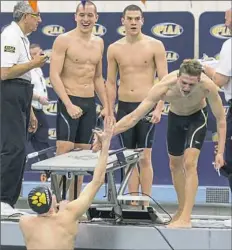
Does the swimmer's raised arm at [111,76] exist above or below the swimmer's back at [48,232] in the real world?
above

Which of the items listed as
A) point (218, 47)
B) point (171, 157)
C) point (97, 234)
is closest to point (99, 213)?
point (97, 234)

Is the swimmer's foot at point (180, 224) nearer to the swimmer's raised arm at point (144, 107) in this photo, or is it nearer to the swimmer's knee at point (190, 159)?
the swimmer's knee at point (190, 159)

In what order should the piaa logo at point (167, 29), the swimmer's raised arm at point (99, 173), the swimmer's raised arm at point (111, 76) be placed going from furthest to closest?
the piaa logo at point (167, 29) < the swimmer's raised arm at point (111, 76) < the swimmer's raised arm at point (99, 173)

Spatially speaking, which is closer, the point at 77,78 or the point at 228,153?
the point at 228,153

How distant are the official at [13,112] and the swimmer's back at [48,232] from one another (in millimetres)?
718

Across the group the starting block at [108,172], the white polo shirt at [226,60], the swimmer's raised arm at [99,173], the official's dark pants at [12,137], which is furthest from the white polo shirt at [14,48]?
the white polo shirt at [226,60]

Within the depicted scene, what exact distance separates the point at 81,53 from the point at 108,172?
1.29 m

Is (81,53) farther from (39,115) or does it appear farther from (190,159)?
(39,115)

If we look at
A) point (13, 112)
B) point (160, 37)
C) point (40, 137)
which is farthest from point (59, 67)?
point (160, 37)

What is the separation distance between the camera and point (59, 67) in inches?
221

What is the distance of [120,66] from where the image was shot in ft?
19.3

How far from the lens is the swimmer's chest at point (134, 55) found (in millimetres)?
5770

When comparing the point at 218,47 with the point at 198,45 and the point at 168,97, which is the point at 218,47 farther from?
the point at 168,97

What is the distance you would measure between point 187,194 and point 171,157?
547mm
